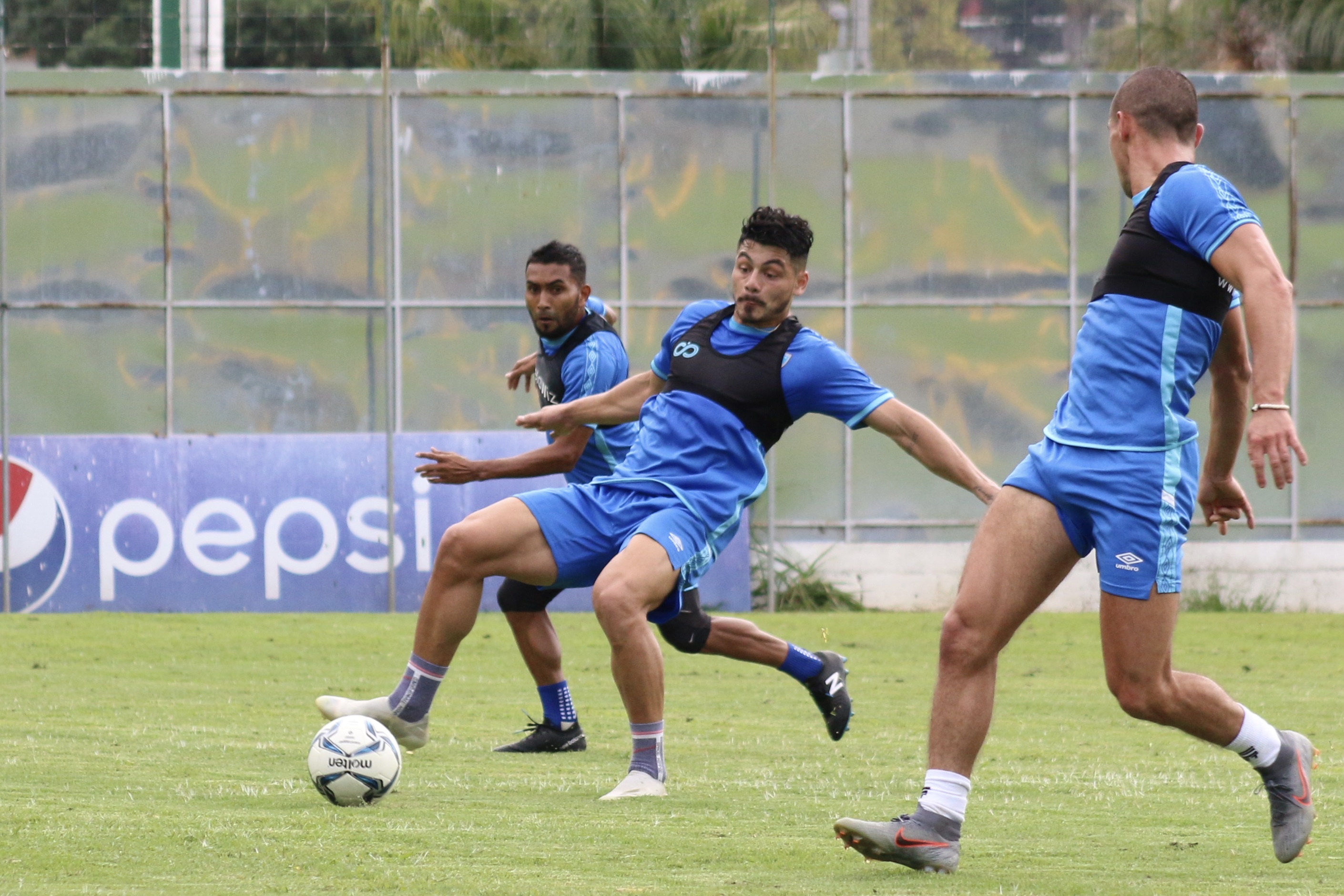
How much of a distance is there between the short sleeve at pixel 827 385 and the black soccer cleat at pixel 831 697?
1214mm

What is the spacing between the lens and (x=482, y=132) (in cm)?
1841

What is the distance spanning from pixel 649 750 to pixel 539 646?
1.66 m

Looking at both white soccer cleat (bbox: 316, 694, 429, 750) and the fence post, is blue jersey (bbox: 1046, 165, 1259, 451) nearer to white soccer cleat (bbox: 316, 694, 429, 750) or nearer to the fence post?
white soccer cleat (bbox: 316, 694, 429, 750)

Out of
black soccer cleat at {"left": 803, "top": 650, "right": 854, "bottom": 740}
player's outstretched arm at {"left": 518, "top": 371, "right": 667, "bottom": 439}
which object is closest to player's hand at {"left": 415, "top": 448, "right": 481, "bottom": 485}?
player's outstretched arm at {"left": 518, "top": 371, "right": 667, "bottom": 439}

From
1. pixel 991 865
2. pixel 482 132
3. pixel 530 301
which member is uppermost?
pixel 482 132

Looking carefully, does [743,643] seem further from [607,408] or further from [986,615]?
[986,615]

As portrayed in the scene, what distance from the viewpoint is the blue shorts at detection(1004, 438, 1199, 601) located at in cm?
496

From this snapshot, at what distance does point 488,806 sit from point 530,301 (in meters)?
2.77

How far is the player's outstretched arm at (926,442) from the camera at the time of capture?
20.8ft

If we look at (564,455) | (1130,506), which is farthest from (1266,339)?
(564,455)

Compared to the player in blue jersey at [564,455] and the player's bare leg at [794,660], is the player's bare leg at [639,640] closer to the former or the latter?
the player's bare leg at [794,660]

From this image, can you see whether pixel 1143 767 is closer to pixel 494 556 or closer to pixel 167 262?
pixel 494 556

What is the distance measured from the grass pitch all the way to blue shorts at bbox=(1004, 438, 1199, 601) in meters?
0.80

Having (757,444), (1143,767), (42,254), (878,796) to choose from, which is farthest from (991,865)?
(42,254)
